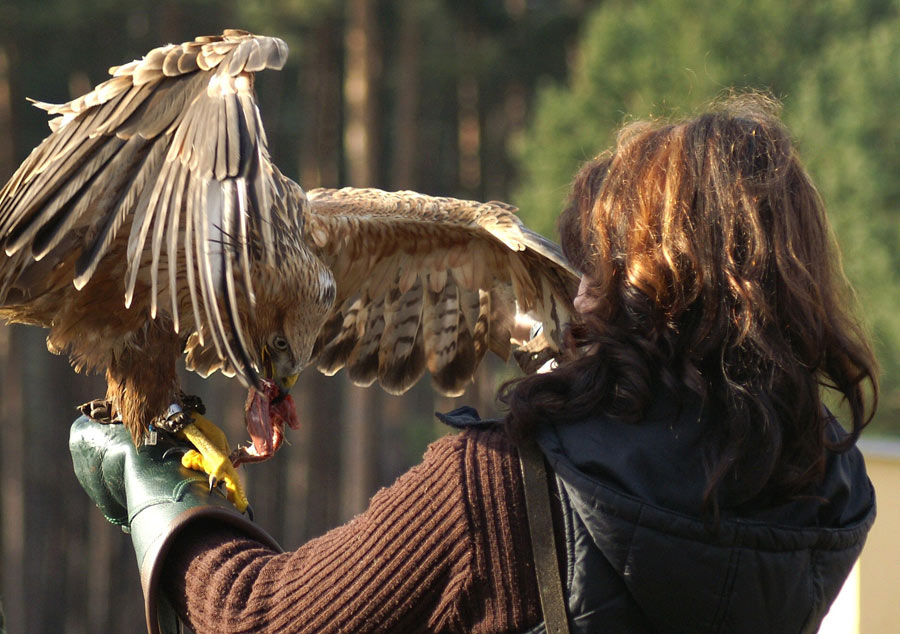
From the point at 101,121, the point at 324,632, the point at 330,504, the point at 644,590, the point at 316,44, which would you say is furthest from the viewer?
the point at 330,504

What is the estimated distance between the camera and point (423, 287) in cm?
413

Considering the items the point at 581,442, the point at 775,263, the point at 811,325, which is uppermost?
the point at 775,263

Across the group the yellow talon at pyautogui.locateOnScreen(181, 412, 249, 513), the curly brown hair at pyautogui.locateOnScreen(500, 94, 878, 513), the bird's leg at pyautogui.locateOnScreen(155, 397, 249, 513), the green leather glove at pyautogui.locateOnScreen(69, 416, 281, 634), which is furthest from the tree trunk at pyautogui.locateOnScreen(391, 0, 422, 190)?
the curly brown hair at pyautogui.locateOnScreen(500, 94, 878, 513)

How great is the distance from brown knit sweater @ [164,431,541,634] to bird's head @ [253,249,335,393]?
54.5 inches

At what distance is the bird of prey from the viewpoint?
2258 mm

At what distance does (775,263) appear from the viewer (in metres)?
1.60

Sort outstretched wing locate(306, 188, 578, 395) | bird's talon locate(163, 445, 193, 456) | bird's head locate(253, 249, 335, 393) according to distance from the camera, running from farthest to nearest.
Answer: outstretched wing locate(306, 188, 578, 395) < bird's head locate(253, 249, 335, 393) < bird's talon locate(163, 445, 193, 456)

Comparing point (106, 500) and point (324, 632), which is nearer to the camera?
point (324, 632)

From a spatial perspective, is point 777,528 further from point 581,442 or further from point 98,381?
point 98,381

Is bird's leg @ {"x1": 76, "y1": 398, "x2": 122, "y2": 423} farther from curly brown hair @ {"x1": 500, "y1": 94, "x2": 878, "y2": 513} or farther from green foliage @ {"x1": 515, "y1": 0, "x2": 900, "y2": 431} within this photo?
green foliage @ {"x1": 515, "y1": 0, "x2": 900, "y2": 431}

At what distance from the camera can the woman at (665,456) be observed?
1.50 metres

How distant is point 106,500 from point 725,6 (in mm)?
9574

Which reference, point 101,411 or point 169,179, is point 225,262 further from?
point 101,411

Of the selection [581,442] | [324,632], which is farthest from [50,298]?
[581,442]
